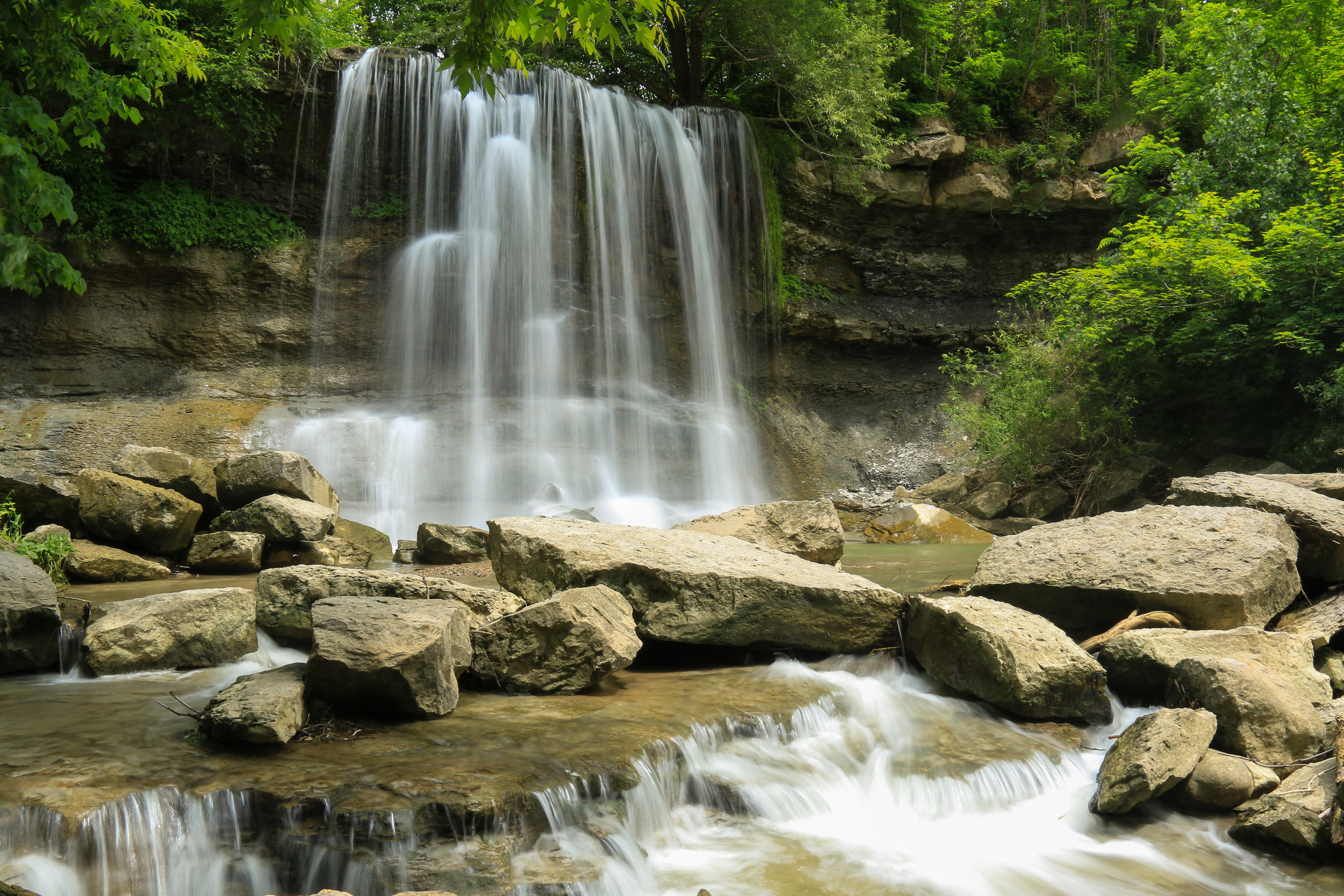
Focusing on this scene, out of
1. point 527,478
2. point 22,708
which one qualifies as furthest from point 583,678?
point 527,478

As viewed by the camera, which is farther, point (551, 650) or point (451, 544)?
point (451, 544)

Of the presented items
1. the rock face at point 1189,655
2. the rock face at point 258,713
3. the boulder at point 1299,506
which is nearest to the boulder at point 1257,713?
the rock face at point 1189,655

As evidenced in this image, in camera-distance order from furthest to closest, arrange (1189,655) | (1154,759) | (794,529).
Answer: (794,529)
(1189,655)
(1154,759)

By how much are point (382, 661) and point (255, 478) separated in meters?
6.25

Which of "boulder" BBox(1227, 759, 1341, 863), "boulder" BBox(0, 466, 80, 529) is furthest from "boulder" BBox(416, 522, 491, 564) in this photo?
"boulder" BBox(1227, 759, 1341, 863)

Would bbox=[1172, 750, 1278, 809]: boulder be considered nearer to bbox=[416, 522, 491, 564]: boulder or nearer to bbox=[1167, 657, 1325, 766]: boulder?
bbox=[1167, 657, 1325, 766]: boulder

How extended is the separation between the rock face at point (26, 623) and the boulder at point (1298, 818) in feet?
20.0

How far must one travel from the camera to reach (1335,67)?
14.2m

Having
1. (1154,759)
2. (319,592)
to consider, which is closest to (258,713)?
(319,592)

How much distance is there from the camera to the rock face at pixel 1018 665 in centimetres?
471

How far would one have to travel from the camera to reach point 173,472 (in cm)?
893

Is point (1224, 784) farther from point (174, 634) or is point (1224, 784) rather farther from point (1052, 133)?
point (1052, 133)

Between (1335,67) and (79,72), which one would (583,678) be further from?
(1335,67)

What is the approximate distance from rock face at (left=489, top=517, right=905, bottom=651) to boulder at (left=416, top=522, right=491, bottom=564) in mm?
3191
